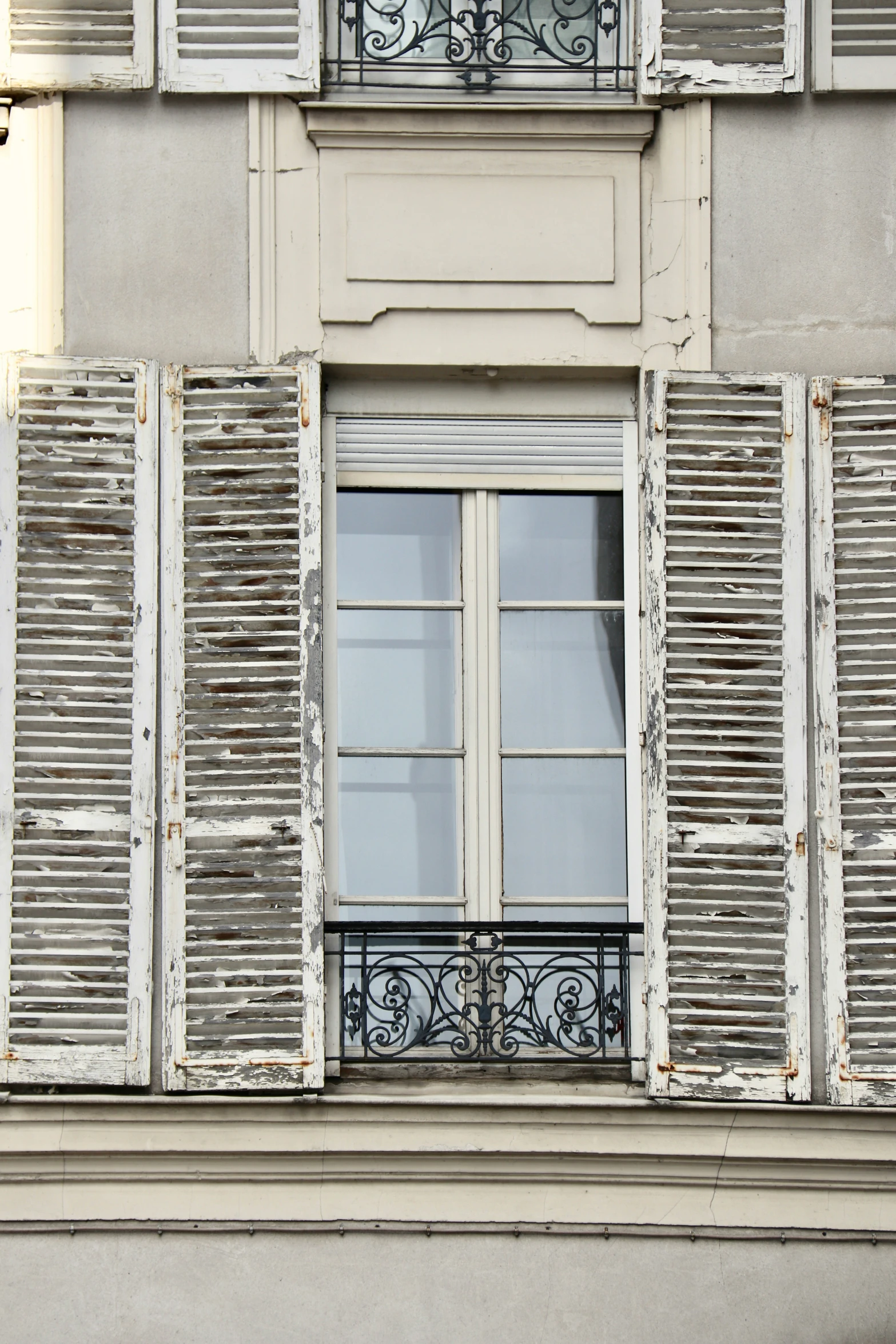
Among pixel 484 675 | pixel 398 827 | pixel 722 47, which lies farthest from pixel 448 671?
pixel 722 47

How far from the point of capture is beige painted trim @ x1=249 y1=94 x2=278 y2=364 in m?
6.02

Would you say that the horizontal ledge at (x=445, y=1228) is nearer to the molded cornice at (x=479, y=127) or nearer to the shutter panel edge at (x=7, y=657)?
the shutter panel edge at (x=7, y=657)

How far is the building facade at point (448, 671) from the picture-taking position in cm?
575

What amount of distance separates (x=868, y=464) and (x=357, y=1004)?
7.98 ft

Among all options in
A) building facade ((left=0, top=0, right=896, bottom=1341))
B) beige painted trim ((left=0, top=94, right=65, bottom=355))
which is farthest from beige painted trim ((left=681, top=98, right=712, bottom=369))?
beige painted trim ((left=0, top=94, right=65, bottom=355))

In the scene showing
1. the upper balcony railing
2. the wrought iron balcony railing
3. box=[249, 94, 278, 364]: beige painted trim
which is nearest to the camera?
the wrought iron balcony railing

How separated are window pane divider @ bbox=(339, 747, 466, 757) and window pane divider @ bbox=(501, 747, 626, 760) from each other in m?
0.17

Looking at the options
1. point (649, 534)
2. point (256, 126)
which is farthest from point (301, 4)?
point (649, 534)

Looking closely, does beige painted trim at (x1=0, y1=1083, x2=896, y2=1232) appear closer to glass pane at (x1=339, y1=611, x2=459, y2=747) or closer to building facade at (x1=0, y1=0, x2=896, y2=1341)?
building facade at (x1=0, y1=0, x2=896, y2=1341)

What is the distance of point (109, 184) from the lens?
19.9 feet

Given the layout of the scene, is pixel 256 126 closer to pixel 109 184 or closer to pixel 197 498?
pixel 109 184

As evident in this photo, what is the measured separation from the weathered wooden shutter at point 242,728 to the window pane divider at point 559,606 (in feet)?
2.25

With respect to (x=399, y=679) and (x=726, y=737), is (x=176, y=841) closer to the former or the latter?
(x=399, y=679)

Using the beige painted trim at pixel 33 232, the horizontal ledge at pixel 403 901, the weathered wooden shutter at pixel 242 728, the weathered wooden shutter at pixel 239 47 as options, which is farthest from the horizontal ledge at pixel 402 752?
the weathered wooden shutter at pixel 239 47
